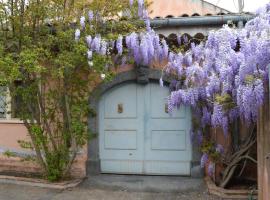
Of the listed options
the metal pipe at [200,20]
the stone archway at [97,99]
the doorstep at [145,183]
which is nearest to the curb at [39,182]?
the doorstep at [145,183]

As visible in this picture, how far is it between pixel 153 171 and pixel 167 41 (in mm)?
3075

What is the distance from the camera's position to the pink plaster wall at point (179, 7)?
46.8 ft

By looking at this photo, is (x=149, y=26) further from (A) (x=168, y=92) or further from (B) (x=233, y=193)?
(B) (x=233, y=193)

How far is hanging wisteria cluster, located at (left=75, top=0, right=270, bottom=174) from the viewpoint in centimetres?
581

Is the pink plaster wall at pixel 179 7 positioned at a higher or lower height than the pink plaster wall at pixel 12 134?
higher

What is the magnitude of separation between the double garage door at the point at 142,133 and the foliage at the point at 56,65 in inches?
35.3

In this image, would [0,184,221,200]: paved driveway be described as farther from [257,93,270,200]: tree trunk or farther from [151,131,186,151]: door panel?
[257,93,270,200]: tree trunk

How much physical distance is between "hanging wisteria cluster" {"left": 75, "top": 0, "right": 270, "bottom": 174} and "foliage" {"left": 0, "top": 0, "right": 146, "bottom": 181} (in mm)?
260

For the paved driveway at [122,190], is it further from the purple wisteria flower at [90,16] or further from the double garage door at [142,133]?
the purple wisteria flower at [90,16]

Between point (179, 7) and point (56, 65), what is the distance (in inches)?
306

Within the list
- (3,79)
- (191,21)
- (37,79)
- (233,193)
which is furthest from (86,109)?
(233,193)

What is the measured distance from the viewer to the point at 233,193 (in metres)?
7.46

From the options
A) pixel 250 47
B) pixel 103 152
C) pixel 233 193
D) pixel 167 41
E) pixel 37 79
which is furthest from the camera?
pixel 103 152

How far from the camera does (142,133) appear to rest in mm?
9500
